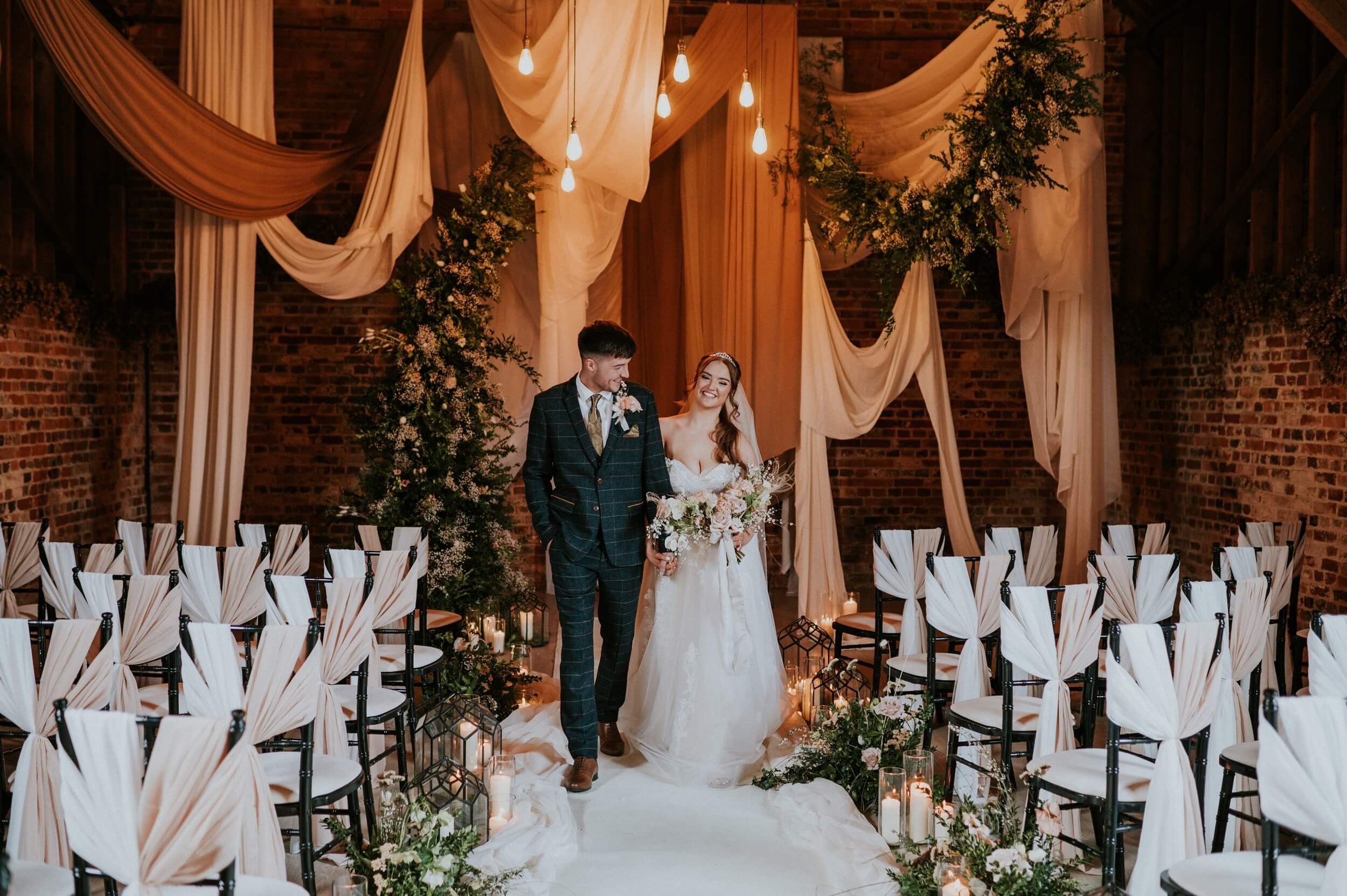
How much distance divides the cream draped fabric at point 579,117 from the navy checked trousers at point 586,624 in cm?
210

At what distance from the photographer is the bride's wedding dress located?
15.3 ft

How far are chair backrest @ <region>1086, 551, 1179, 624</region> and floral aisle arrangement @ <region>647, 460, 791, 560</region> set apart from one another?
1439 millimetres

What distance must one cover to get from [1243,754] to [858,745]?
1.46 metres

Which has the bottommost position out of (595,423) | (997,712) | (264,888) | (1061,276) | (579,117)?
(264,888)

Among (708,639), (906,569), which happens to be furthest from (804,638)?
(708,639)

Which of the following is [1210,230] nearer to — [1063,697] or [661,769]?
[1063,697]

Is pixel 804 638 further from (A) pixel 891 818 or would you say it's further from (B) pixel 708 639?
(A) pixel 891 818

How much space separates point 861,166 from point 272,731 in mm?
5042

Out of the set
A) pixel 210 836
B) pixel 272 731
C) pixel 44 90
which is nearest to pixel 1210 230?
pixel 272 731

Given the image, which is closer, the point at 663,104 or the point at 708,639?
the point at 708,639

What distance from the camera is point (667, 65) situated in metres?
7.31

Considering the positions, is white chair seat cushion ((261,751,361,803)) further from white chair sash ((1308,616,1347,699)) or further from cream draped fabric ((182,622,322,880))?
white chair sash ((1308,616,1347,699))

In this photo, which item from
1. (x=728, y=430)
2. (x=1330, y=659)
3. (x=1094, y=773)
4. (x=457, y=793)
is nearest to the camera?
(x=1330, y=659)

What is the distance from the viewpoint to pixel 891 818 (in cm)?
386
